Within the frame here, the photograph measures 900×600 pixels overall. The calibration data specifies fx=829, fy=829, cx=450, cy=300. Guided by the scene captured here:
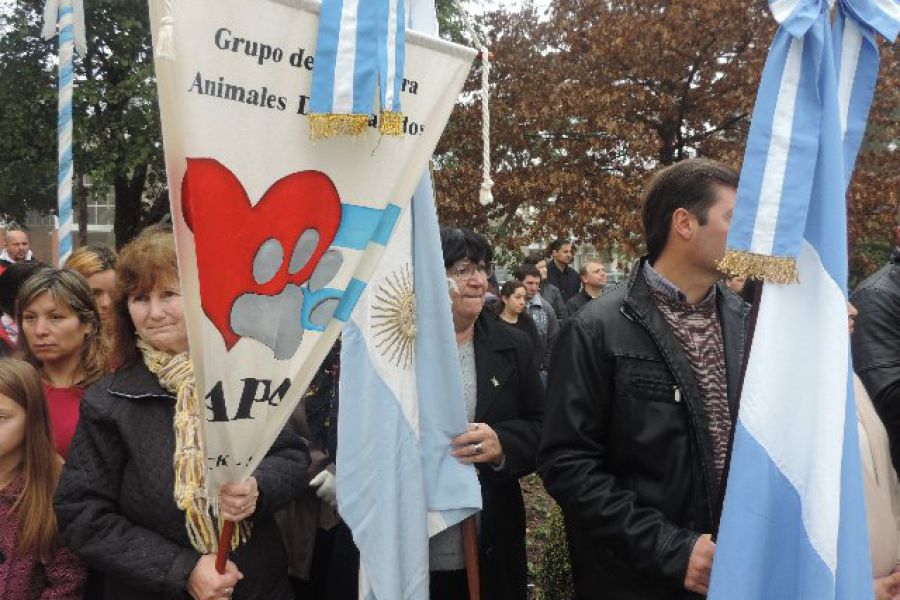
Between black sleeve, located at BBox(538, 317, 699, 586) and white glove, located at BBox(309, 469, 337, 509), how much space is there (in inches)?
36.4

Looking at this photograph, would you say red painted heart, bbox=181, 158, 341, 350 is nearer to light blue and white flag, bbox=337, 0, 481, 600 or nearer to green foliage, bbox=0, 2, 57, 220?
light blue and white flag, bbox=337, 0, 481, 600

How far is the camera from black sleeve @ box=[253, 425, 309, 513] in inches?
93.0

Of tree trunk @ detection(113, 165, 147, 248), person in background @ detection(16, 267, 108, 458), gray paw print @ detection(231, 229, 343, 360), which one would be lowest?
person in background @ detection(16, 267, 108, 458)

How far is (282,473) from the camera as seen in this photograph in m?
2.44

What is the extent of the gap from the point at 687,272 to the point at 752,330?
26 cm

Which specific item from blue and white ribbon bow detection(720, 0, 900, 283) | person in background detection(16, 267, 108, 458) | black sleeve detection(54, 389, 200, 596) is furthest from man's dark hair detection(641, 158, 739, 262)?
person in background detection(16, 267, 108, 458)

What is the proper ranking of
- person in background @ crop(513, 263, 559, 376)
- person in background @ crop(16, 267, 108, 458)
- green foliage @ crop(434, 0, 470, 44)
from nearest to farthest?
person in background @ crop(16, 267, 108, 458), person in background @ crop(513, 263, 559, 376), green foliage @ crop(434, 0, 470, 44)

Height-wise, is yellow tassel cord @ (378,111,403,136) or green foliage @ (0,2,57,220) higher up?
green foliage @ (0,2,57,220)

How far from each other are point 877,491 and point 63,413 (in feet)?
8.74

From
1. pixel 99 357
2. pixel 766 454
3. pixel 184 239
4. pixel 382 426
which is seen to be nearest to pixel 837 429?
pixel 766 454

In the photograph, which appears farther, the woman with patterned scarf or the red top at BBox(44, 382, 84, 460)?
the red top at BBox(44, 382, 84, 460)

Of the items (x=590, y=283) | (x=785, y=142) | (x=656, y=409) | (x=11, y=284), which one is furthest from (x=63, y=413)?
(x=590, y=283)

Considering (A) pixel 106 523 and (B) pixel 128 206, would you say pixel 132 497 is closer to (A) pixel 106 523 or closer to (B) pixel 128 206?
(A) pixel 106 523

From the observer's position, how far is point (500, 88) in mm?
12148
